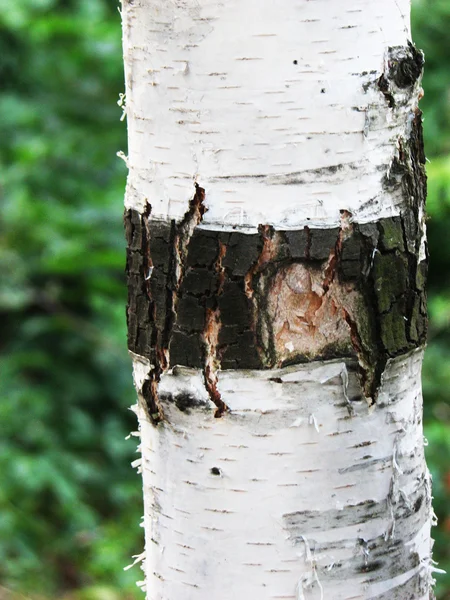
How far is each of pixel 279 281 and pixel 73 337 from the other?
3.41 metres

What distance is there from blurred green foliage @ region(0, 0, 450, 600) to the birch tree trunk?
2273mm

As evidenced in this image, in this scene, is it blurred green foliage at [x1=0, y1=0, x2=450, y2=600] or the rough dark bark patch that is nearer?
the rough dark bark patch

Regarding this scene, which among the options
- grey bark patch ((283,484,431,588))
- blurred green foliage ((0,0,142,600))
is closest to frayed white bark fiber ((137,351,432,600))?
grey bark patch ((283,484,431,588))

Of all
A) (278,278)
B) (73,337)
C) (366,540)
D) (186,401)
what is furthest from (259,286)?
(73,337)

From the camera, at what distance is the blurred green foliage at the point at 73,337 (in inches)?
147

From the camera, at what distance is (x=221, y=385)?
116 cm

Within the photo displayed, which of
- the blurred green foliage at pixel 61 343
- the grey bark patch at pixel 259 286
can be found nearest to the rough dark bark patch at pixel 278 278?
the grey bark patch at pixel 259 286

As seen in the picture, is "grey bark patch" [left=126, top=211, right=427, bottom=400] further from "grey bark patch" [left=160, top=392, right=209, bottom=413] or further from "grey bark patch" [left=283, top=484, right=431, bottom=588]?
"grey bark patch" [left=283, top=484, right=431, bottom=588]

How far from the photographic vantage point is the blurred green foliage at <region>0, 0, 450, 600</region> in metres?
3.72

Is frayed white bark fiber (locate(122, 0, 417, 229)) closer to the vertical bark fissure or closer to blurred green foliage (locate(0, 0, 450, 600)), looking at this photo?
the vertical bark fissure

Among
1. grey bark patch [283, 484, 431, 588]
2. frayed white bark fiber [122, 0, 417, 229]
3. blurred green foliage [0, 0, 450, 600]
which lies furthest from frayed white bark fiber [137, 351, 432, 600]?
blurred green foliage [0, 0, 450, 600]

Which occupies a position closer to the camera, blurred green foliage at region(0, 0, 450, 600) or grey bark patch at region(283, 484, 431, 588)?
grey bark patch at region(283, 484, 431, 588)

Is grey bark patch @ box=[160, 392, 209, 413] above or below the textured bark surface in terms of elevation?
below

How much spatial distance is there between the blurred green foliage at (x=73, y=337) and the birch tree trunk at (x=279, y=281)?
2.27 metres
